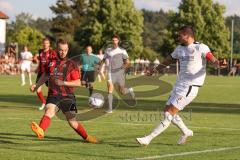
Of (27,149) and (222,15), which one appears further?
(222,15)

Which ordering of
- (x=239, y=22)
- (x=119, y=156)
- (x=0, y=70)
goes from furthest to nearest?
(x=239, y=22) < (x=0, y=70) < (x=119, y=156)

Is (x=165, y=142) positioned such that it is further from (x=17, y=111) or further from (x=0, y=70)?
(x=0, y=70)

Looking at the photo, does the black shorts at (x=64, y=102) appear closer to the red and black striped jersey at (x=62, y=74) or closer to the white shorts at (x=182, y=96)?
the red and black striped jersey at (x=62, y=74)

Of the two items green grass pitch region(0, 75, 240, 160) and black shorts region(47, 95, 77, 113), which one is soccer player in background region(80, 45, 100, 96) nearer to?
green grass pitch region(0, 75, 240, 160)

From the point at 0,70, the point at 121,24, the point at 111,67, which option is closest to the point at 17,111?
the point at 111,67

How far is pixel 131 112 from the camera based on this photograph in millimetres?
18672

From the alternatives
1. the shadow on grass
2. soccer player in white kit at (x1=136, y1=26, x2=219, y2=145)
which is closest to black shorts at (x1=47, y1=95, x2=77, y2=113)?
the shadow on grass

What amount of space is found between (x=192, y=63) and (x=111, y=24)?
79.1m

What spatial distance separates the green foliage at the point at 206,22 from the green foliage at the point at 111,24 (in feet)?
17.4

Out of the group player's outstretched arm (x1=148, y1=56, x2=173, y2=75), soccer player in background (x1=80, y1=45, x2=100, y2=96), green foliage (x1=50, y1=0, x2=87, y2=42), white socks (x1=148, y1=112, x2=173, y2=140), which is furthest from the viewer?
green foliage (x1=50, y1=0, x2=87, y2=42)

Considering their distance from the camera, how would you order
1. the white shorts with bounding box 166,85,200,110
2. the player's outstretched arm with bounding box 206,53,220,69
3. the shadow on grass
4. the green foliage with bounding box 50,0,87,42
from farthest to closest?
1. the green foliage with bounding box 50,0,87,42
2. the shadow on grass
3. the white shorts with bounding box 166,85,200,110
4. the player's outstretched arm with bounding box 206,53,220,69

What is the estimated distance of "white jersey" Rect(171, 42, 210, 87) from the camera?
36.8ft

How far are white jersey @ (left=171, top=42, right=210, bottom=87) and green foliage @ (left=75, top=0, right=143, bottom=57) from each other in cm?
7747

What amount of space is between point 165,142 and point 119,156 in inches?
79.4
